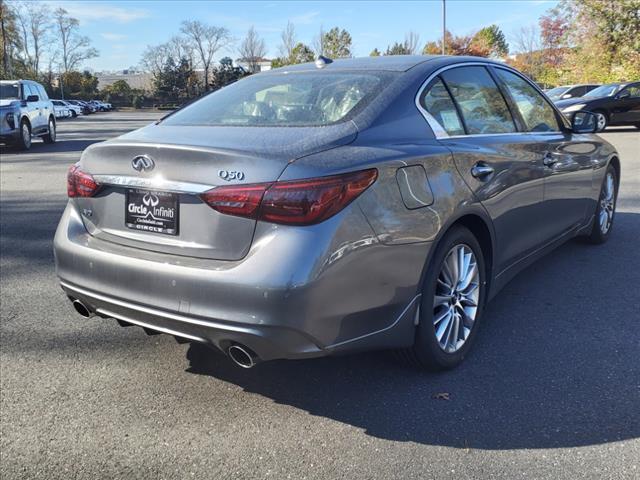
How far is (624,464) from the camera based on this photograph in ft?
7.91

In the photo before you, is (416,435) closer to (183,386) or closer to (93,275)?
(183,386)

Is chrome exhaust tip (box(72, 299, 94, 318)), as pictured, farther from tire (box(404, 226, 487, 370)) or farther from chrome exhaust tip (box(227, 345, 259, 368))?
tire (box(404, 226, 487, 370))

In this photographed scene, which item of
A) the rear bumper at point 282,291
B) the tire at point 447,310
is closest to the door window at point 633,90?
the tire at point 447,310

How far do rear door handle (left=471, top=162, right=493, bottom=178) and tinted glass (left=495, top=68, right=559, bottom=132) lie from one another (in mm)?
925

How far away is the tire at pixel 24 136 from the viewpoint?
616 inches

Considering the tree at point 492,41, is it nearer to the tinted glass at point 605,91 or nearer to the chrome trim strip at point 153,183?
the tinted glass at point 605,91

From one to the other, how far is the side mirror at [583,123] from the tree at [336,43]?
56341mm

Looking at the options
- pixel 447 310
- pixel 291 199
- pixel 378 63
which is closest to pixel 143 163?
pixel 291 199

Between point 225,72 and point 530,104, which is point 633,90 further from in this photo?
point 225,72

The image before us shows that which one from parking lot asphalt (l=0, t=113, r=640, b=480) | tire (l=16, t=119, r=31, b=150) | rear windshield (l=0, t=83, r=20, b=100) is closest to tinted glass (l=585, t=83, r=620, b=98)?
tire (l=16, t=119, r=31, b=150)

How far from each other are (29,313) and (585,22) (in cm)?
3347

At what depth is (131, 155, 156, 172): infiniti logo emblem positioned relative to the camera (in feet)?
8.62

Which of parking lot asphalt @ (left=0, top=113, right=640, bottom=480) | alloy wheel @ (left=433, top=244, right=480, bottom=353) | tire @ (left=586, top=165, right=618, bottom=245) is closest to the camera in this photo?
parking lot asphalt @ (left=0, top=113, right=640, bottom=480)

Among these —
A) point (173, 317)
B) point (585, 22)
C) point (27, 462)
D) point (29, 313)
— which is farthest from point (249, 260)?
point (585, 22)
